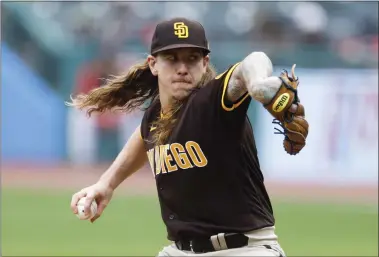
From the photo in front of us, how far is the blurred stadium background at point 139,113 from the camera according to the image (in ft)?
53.7

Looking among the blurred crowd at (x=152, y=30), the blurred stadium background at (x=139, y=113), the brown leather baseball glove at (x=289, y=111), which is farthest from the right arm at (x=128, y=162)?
the blurred crowd at (x=152, y=30)

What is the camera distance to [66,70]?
20547 millimetres

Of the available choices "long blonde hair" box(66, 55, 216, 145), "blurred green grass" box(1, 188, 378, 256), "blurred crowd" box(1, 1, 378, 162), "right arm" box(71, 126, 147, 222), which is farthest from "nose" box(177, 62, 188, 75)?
"blurred crowd" box(1, 1, 378, 162)

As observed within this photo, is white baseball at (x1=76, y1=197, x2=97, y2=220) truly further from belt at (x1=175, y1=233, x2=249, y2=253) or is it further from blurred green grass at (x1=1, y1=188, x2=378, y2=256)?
blurred green grass at (x1=1, y1=188, x2=378, y2=256)

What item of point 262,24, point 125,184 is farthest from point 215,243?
point 262,24

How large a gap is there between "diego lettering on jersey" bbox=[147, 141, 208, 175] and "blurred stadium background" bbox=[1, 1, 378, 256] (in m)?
8.84

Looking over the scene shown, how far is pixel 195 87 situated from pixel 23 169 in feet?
53.5

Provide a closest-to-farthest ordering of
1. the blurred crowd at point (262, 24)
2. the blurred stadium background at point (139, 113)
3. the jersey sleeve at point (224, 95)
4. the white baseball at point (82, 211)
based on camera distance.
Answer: the jersey sleeve at point (224, 95) < the white baseball at point (82, 211) < the blurred stadium background at point (139, 113) < the blurred crowd at point (262, 24)

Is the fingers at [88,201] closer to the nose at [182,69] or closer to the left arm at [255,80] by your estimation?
the nose at [182,69]

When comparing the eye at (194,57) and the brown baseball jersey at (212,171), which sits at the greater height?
the eye at (194,57)

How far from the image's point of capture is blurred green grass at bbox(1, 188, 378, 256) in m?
10.3

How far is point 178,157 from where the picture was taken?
4430 millimetres

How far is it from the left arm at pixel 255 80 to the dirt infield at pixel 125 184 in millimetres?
12065

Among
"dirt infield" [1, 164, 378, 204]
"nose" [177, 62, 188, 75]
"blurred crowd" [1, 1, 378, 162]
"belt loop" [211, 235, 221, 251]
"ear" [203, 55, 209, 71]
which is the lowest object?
"belt loop" [211, 235, 221, 251]
